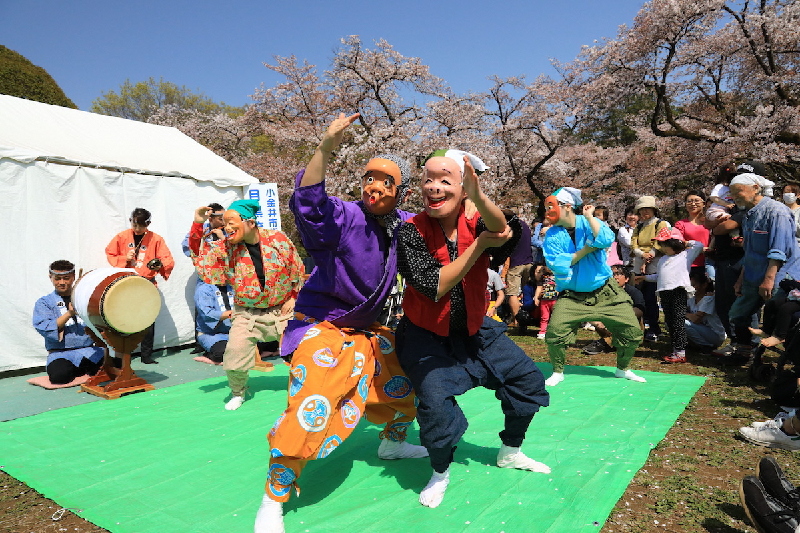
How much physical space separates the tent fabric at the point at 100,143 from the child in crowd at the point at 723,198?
6.46 metres

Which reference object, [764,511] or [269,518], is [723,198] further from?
[269,518]

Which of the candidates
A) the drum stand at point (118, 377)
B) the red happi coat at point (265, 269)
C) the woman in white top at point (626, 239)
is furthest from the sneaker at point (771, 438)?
the drum stand at point (118, 377)

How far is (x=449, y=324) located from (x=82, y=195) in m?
5.88

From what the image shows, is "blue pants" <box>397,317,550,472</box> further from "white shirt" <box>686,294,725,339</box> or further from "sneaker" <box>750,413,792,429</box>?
"white shirt" <box>686,294,725,339</box>

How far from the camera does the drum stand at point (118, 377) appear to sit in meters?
5.08

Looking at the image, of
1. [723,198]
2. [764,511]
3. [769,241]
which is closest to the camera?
[764,511]

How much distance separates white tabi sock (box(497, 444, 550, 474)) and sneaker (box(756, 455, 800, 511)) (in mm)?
1074

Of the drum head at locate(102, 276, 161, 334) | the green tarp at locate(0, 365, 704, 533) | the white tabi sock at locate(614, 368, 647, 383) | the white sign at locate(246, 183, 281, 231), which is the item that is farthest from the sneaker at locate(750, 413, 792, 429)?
the white sign at locate(246, 183, 281, 231)

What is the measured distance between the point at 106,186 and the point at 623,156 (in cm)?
1702

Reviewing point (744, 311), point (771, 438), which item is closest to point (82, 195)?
point (771, 438)

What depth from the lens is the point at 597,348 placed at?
22.2 ft

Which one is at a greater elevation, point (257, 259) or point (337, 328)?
point (257, 259)

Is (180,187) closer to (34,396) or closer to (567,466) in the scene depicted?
(34,396)

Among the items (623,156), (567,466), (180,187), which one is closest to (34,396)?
(180,187)
